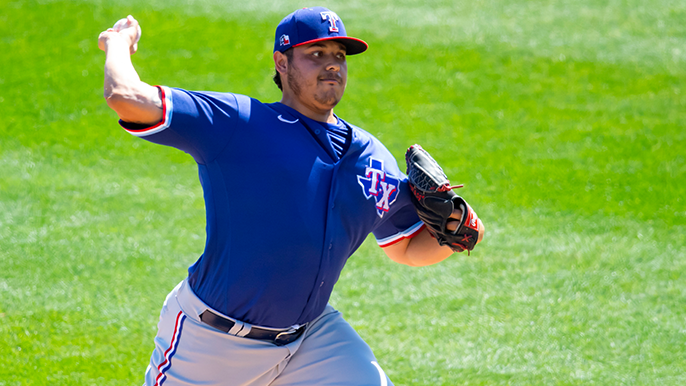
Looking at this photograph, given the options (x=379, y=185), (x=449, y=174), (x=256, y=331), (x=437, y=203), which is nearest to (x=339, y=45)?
(x=379, y=185)

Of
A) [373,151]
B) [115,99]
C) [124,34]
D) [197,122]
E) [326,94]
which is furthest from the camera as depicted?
[373,151]

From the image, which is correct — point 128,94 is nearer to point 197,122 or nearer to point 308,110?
point 197,122

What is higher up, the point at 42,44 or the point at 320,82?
the point at 320,82

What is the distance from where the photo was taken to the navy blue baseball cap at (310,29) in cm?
331

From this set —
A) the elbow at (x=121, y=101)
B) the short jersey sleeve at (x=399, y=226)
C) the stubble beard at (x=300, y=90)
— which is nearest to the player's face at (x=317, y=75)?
the stubble beard at (x=300, y=90)

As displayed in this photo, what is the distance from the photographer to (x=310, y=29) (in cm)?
331

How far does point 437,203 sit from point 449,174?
4770 mm

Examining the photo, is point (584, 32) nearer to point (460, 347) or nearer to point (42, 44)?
point (460, 347)

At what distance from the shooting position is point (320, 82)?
3307 millimetres

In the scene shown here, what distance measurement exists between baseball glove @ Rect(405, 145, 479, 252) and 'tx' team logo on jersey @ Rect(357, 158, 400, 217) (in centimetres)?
12

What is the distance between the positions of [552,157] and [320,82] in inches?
230

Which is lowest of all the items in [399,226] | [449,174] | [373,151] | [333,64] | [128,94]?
[449,174]

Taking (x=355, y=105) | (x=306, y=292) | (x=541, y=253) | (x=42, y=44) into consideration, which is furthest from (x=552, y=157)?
(x=42, y=44)

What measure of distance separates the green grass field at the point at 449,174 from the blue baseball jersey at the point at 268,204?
2.09 metres
